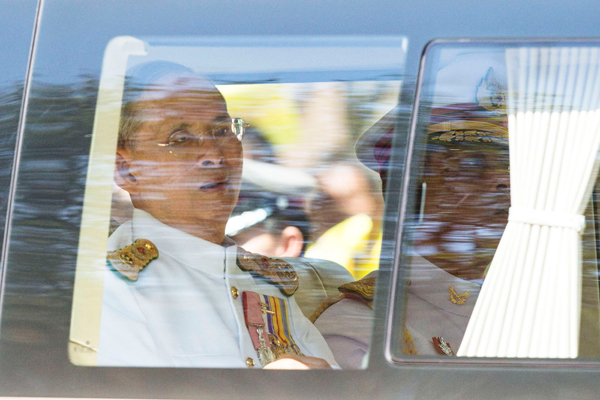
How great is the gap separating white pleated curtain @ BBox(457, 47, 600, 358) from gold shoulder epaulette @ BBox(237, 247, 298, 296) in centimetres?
39

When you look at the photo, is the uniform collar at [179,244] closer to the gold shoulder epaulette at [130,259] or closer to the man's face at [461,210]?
the gold shoulder epaulette at [130,259]

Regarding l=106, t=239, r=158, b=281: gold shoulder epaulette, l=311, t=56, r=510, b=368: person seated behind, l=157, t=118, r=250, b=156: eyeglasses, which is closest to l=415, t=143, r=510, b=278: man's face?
l=311, t=56, r=510, b=368: person seated behind

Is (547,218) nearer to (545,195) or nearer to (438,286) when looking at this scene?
(545,195)

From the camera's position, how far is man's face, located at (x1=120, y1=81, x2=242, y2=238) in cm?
140

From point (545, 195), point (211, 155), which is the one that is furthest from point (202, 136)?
point (545, 195)

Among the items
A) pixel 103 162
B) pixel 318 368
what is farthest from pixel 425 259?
pixel 103 162

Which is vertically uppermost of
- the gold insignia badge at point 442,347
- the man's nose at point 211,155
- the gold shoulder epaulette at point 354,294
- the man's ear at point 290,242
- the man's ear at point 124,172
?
the man's nose at point 211,155

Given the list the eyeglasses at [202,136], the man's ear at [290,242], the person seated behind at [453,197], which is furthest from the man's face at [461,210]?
the eyeglasses at [202,136]

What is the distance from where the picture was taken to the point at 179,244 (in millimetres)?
1421

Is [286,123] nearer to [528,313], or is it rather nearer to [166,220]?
[166,220]

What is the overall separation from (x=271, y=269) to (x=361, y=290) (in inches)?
8.6

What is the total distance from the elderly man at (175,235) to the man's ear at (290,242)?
12 cm

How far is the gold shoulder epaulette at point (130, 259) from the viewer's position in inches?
54.9

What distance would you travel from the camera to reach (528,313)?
1.37m
